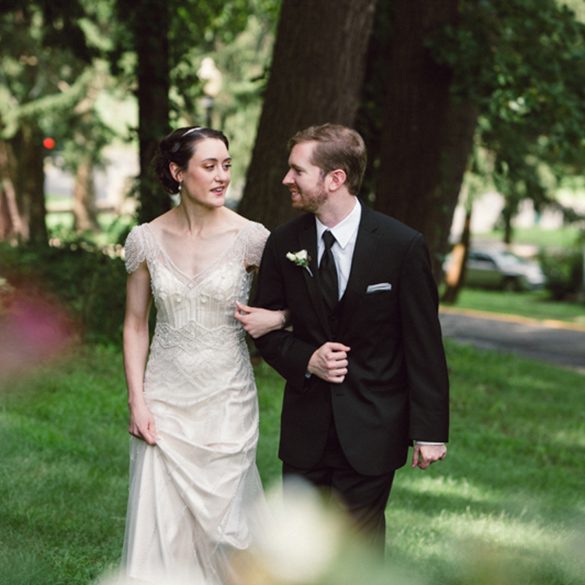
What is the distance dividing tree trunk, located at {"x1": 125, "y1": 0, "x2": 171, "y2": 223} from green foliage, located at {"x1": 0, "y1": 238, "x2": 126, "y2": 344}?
1500 mm

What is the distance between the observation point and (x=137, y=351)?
14.7ft

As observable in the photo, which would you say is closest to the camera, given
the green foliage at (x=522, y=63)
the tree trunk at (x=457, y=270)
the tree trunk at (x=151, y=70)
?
the green foliage at (x=522, y=63)

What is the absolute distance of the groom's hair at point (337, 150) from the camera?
13.8ft

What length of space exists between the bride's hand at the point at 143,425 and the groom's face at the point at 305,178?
3.45 feet

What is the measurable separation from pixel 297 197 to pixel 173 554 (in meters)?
1.50

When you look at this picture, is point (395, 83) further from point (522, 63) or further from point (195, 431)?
point (195, 431)

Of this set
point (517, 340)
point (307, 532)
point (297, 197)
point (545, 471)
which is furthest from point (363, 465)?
point (517, 340)

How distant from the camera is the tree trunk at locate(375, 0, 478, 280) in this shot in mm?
12117

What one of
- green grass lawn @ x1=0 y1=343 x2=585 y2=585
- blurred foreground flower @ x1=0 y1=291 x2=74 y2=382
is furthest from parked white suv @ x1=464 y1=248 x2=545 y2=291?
blurred foreground flower @ x1=0 y1=291 x2=74 y2=382

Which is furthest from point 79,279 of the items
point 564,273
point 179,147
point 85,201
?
point 85,201

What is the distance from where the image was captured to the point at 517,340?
2406cm

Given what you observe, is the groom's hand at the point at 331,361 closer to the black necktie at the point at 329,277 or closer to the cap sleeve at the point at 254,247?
the black necktie at the point at 329,277

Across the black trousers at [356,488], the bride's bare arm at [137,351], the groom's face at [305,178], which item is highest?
the groom's face at [305,178]

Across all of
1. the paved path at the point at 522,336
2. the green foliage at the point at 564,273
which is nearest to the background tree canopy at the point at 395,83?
the paved path at the point at 522,336
